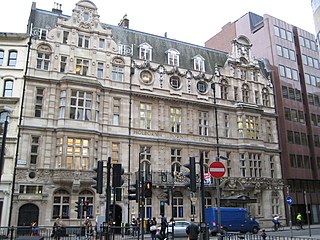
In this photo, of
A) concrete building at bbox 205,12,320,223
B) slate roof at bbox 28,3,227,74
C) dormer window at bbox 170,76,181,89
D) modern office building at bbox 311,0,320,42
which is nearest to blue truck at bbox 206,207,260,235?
concrete building at bbox 205,12,320,223

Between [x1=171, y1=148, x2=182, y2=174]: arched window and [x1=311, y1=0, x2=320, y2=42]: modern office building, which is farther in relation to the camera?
[x1=171, y1=148, x2=182, y2=174]: arched window

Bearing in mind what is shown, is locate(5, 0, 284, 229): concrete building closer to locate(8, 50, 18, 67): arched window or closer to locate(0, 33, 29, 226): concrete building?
locate(0, 33, 29, 226): concrete building

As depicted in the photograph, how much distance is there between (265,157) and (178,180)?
1251cm

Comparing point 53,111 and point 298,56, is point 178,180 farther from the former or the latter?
point 298,56

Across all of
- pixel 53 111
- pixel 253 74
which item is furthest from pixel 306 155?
pixel 53 111

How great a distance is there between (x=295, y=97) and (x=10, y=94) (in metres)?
35.4

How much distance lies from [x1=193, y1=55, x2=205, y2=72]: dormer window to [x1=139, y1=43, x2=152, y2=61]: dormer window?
5907 mm

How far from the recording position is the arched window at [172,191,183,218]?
112 feet

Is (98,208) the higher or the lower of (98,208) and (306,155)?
the lower

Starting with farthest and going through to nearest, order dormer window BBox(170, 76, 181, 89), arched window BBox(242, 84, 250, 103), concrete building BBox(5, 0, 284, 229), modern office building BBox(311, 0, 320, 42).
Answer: arched window BBox(242, 84, 250, 103)
dormer window BBox(170, 76, 181, 89)
concrete building BBox(5, 0, 284, 229)
modern office building BBox(311, 0, 320, 42)

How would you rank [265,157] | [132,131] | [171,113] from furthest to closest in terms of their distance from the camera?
1. [265,157]
2. [171,113]
3. [132,131]

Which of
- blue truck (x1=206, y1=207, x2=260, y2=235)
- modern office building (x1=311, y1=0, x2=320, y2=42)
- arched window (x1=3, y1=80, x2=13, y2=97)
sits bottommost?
blue truck (x1=206, y1=207, x2=260, y2=235)

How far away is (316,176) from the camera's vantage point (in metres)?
45.2

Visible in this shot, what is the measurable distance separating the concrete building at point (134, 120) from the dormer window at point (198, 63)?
131 mm
